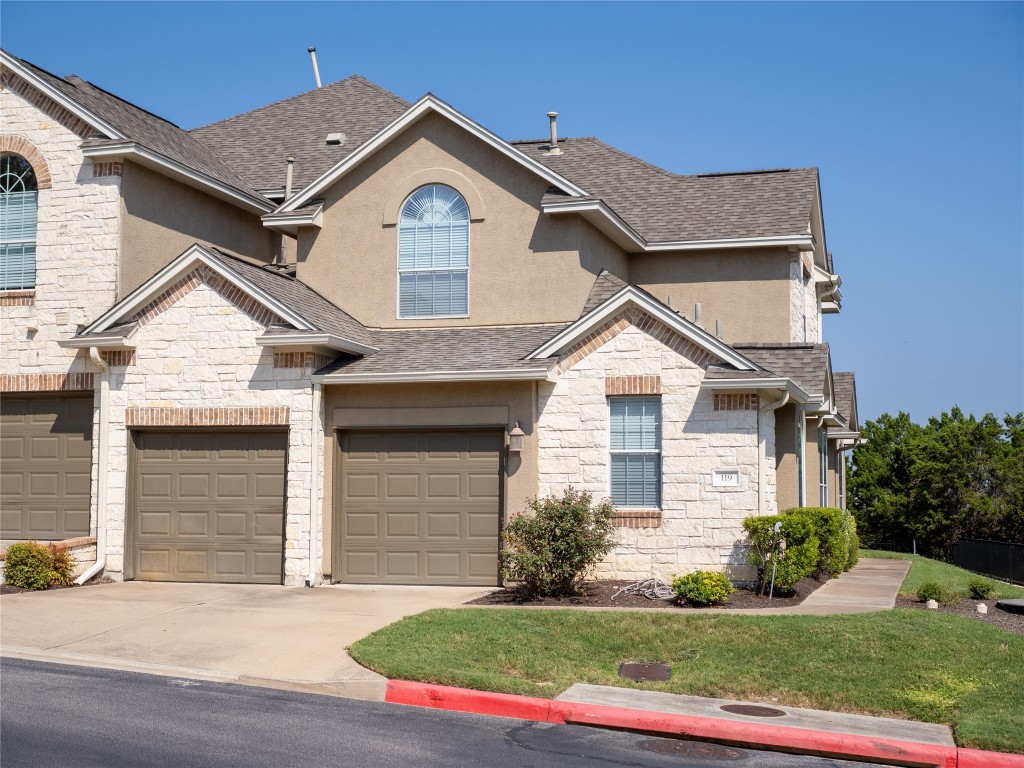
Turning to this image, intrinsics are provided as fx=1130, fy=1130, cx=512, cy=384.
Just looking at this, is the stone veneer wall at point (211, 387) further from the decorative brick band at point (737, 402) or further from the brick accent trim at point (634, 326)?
the decorative brick band at point (737, 402)

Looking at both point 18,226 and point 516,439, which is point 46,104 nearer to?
point 18,226

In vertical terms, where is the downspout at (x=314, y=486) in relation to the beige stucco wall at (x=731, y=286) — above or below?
below

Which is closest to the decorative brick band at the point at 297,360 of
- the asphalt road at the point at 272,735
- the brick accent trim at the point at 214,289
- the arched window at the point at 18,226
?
the brick accent trim at the point at 214,289

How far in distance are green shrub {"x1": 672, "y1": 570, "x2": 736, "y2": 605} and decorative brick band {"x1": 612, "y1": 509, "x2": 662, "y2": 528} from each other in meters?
1.74

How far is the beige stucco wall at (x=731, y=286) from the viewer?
20641 millimetres

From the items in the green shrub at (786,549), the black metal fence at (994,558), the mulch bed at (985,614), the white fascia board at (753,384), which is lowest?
the black metal fence at (994,558)

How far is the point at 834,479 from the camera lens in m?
26.2

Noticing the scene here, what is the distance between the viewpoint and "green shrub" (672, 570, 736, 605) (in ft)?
46.9

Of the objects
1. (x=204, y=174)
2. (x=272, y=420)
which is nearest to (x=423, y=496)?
(x=272, y=420)

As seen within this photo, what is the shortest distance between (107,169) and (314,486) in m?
6.42

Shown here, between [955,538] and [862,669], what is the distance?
24943mm

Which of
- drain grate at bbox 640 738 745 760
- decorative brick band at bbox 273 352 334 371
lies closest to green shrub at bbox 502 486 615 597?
decorative brick band at bbox 273 352 334 371

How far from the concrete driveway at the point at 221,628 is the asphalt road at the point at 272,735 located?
24.4 inches

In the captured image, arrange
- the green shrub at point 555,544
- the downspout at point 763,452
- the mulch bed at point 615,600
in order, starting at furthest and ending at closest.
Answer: the downspout at point 763,452, the green shrub at point 555,544, the mulch bed at point 615,600
